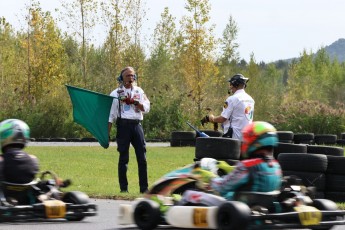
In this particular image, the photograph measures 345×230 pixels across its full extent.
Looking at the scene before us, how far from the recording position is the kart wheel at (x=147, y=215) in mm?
8617

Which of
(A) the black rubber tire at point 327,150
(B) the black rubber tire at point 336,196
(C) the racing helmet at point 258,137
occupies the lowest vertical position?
(B) the black rubber tire at point 336,196

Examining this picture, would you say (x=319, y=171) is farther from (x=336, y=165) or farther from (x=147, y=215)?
(x=147, y=215)

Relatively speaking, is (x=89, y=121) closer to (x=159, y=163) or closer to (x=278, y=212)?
(x=278, y=212)

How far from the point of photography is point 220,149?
12.0m

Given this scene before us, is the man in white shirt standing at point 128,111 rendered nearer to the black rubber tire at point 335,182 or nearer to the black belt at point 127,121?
the black belt at point 127,121

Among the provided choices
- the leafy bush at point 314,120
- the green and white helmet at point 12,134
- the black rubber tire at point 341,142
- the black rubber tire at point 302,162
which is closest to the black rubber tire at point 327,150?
the black rubber tire at point 302,162

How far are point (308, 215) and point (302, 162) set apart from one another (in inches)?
129

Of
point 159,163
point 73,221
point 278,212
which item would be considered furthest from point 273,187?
point 159,163

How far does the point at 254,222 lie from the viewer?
306 inches

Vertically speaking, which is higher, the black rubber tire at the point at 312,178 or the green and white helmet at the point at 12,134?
the green and white helmet at the point at 12,134

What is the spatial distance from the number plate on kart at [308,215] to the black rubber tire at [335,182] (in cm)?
356

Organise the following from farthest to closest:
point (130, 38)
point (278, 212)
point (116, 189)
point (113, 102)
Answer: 1. point (130, 38)
2. point (116, 189)
3. point (113, 102)
4. point (278, 212)

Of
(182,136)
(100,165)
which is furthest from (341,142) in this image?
(100,165)

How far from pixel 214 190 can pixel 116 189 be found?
5392mm
